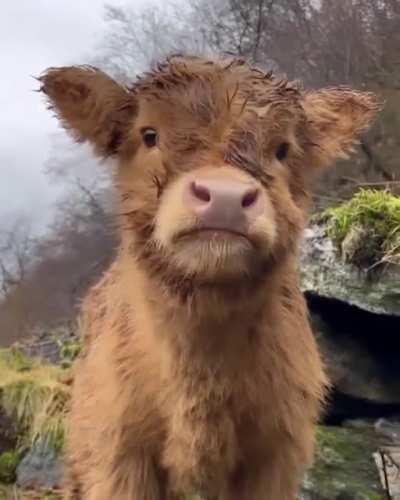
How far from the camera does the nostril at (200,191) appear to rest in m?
2.56

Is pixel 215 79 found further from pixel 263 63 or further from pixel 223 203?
pixel 263 63

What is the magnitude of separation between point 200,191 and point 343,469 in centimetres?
336

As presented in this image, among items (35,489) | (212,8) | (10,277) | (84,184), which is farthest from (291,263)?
(10,277)

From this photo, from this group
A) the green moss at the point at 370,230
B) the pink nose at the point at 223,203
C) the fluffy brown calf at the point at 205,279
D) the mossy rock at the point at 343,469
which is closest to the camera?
the pink nose at the point at 223,203

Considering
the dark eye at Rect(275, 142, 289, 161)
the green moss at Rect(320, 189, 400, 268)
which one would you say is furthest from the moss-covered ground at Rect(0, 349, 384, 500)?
the dark eye at Rect(275, 142, 289, 161)

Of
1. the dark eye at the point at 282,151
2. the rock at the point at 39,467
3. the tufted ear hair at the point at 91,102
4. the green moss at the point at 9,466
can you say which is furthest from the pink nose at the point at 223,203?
the green moss at the point at 9,466

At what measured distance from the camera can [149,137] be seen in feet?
10.1

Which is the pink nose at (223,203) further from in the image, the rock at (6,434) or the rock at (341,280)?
the rock at (6,434)

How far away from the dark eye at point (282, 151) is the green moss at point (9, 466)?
483 cm

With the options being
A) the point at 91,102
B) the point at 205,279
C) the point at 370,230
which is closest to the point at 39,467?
the point at 370,230

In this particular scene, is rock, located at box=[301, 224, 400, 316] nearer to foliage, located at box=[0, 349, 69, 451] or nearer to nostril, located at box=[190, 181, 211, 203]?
foliage, located at box=[0, 349, 69, 451]

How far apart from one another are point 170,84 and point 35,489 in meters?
4.37

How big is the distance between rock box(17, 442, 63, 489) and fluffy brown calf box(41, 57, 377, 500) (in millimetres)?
3359

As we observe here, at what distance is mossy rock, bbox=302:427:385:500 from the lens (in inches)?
211
